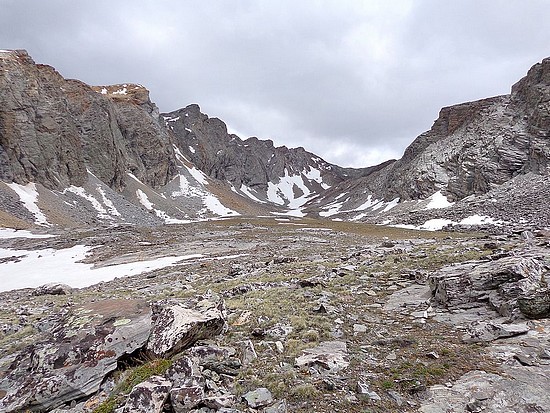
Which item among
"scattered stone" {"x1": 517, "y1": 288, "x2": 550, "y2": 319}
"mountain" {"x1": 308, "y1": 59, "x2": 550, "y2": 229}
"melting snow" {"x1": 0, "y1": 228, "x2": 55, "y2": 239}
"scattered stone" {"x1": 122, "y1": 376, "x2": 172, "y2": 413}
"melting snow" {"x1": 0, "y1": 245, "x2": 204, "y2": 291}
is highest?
"mountain" {"x1": 308, "y1": 59, "x2": 550, "y2": 229}

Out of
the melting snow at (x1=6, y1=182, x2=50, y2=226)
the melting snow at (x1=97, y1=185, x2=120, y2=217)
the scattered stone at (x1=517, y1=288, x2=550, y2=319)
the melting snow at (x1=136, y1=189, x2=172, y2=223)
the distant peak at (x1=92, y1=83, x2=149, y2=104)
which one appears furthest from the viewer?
the distant peak at (x1=92, y1=83, x2=149, y2=104)

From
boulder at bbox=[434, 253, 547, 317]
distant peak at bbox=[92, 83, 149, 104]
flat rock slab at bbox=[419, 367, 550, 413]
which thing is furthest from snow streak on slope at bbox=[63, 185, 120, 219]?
flat rock slab at bbox=[419, 367, 550, 413]

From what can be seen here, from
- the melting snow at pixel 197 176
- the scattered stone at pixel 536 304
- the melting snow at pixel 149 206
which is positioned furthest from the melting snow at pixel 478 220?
the melting snow at pixel 197 176

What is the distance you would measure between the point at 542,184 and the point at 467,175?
28754 mm

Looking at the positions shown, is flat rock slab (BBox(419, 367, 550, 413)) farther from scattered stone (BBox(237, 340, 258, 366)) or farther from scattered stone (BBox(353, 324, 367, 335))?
scattered stone (BBox(237, 340, 258, 366))

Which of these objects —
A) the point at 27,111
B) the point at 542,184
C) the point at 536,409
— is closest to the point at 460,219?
the point at 542,184

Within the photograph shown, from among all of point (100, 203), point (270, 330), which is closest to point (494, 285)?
point (270, 330)

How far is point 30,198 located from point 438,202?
350 feet

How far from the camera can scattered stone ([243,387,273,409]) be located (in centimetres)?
661

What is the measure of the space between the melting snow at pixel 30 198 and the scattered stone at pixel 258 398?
253 feet

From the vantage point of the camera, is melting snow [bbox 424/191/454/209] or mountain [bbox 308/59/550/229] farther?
melting snow [bbox 424/191/454/209]

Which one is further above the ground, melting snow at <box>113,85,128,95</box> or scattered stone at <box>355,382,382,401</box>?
melting snow at <box>113,85,128,95</box>

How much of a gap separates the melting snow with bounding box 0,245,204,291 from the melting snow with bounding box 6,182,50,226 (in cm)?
3850

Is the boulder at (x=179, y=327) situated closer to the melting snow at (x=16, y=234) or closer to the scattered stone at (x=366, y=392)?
the scattered stone at (x=366, y=392)
